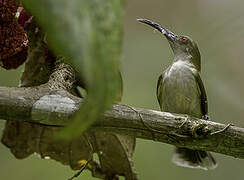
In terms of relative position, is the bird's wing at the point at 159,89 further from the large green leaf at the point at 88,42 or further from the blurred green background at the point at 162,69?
the large green leaf at the point at 88,42

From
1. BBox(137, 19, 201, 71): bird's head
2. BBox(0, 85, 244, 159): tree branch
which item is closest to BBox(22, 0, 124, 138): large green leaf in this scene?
BBox(0, 85, 244, 159): tree branch

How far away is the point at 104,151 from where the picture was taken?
1.12 m

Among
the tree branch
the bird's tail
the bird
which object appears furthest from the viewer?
the bird

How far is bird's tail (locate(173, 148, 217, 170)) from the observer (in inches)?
59.7

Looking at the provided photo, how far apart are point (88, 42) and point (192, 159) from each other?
1.35 m

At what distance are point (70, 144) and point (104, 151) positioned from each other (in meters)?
0.09

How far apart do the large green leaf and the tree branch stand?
399 mm

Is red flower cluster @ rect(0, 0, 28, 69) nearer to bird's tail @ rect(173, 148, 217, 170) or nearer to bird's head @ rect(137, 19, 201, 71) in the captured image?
bird's tail @ rect(173, 148, 217, 170)

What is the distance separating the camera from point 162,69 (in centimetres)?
219

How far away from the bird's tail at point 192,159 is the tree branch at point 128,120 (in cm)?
66

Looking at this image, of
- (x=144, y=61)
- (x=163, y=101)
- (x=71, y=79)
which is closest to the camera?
(x=71, y=79)

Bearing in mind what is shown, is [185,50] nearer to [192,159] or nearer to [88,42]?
[192,159]

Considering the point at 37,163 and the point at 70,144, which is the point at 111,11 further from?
the point at 37,163

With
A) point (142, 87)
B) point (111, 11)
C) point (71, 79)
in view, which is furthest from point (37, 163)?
point (111, 11)
